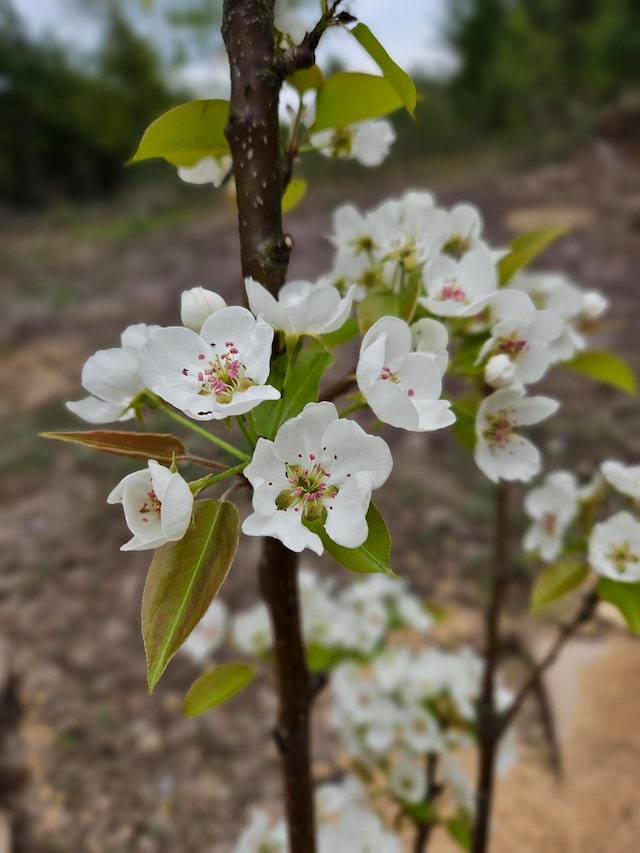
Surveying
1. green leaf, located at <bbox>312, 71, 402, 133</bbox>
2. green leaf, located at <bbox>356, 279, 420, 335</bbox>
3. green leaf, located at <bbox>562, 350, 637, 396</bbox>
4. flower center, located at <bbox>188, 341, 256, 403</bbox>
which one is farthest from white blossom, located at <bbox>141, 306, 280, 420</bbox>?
green leaf, located at <bbox>562, 350, 637, 396</bbox>

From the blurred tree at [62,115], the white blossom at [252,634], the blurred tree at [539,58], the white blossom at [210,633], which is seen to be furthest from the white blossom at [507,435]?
the blurred tree at [62,115]

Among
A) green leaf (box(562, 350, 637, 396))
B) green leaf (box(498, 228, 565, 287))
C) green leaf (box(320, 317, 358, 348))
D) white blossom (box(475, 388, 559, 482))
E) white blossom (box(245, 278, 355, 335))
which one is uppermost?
green leaf (box(498, 228, 565, 287))

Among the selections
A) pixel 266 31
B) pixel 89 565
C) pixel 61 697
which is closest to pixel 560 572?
pixel 266 31

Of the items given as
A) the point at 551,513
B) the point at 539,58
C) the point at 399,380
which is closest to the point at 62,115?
the point at 539,58

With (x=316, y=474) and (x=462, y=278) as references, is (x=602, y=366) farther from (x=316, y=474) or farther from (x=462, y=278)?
(x=316, y=474)

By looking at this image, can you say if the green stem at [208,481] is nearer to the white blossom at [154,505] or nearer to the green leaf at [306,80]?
the white blossom at [154,505]

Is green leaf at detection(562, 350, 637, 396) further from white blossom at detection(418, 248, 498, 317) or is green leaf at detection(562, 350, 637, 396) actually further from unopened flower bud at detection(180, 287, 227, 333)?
unopened flower bud at detection(180, 287, 227, 333)
